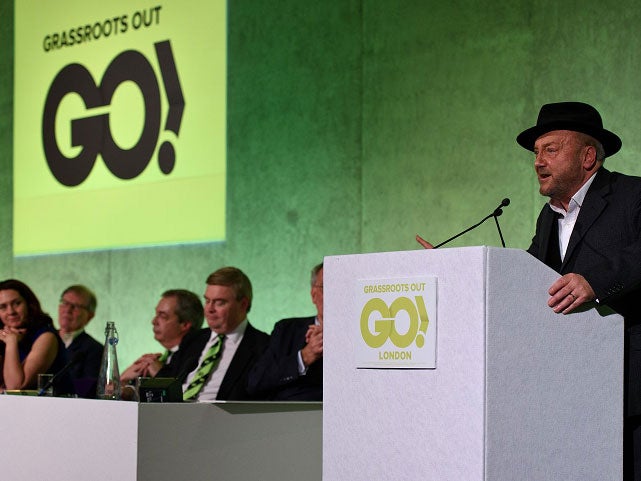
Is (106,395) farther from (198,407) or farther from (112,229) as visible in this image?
(112,229)

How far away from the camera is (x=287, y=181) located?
5887 millimetres

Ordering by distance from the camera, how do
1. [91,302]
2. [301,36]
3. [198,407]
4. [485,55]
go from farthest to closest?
[91,302]
[301,36]
[485,55]
[198,407]

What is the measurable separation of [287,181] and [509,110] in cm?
145

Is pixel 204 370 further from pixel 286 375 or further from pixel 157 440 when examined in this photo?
pixel 157 440

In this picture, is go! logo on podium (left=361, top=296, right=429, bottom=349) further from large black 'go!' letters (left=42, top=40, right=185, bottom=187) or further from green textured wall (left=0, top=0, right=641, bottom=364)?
large black 'go!' letters (left=42, top=40, right=185, bottom=187)

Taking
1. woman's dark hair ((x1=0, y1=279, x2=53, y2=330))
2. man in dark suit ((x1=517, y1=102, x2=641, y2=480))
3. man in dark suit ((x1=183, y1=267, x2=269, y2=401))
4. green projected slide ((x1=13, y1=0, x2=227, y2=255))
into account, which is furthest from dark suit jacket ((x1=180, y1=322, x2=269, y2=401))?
man in dark suit ((x1=517, y1=102, x2=641, y2=480))

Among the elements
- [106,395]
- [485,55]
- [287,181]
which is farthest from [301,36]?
[106,395]

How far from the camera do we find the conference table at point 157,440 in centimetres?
317

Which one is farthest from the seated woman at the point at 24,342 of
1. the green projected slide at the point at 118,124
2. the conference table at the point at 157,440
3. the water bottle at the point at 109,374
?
the green projected slide at the point at 118,124

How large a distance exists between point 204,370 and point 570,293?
288 cm

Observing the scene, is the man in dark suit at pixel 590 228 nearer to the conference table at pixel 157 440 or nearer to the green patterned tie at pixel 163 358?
the conference table at pixel 157 440

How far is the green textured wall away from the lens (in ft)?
15.4

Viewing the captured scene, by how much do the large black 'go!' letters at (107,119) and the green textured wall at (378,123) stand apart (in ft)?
1.65

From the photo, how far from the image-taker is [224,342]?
4.99 m
